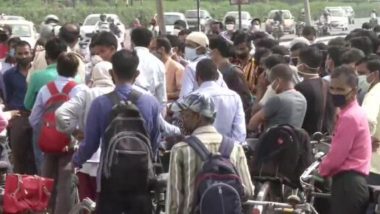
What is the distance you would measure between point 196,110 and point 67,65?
3056 mm

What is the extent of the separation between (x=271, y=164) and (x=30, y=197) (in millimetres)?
2102

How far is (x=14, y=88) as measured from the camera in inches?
488

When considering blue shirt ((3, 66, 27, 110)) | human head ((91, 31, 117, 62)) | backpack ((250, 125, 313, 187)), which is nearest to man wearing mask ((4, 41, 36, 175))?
blue shirt ((3, 66, 27, 110))

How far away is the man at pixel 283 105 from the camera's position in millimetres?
9648

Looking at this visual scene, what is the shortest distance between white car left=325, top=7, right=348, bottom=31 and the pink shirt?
52.4 meters

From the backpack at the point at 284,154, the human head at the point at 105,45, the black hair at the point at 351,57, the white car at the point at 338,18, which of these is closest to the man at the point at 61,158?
the human head at the point at 105,45

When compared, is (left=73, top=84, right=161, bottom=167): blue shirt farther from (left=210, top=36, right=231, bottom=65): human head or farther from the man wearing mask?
(left=210, top=36, right=231, bottom=65): human head

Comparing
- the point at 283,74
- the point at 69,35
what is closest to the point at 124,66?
the point at 283,74

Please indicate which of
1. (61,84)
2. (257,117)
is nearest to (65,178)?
(61,84)

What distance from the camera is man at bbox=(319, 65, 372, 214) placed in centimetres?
804

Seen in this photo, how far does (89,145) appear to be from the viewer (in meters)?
7.76

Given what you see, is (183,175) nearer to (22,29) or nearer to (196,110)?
(196,110)

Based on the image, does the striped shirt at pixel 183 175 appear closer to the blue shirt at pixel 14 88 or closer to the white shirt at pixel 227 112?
the white shirt at pixel 227 112

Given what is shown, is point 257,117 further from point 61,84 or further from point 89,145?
point 89,145
